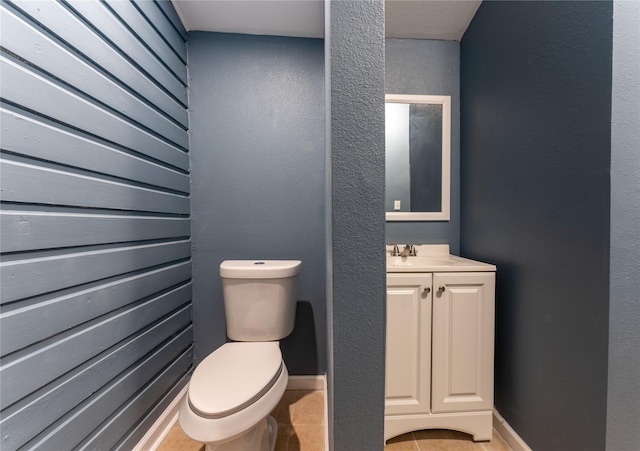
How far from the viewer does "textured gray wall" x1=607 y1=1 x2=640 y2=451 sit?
81 centimetres

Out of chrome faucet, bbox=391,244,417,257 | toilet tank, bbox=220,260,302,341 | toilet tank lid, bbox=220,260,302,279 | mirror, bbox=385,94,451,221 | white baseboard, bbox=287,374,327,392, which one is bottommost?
white baseboard, bbox=287,374,327,392

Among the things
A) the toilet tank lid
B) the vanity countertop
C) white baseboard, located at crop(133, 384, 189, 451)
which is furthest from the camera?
the vanity countertop

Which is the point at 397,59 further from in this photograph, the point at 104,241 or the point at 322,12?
the point at 104,241

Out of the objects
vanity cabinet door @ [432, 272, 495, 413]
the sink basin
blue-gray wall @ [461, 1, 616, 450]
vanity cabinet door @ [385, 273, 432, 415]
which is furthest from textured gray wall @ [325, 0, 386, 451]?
the sink basin

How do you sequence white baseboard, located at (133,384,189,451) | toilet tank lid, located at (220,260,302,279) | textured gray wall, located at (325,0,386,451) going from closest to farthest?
textured gray wall, located at (325,0,386,451), white baseboard, located at (133,384,189,451), toilet tank lid, located at (220,260,302,279)

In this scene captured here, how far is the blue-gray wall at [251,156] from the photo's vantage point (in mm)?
1569

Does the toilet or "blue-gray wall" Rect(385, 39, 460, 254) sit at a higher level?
"blue-gray wall" Rect(385, 39, 460, 254)

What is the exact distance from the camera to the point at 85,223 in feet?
2.87

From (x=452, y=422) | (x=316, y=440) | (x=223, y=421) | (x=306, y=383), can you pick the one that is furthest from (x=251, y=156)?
(x=452, y=422)

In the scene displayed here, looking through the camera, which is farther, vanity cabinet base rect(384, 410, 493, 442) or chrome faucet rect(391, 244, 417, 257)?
chrome faucet rect(391, 244, 417, 257)

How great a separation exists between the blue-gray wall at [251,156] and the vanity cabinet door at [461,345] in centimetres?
78

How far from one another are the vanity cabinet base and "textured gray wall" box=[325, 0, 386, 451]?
674 millimetres

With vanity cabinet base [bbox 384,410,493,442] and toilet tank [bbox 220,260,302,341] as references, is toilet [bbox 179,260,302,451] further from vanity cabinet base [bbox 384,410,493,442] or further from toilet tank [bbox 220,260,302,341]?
vanity cabinet base [bbox 384,410,493,442]

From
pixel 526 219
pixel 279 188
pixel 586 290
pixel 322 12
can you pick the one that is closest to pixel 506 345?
pixel 586 290
